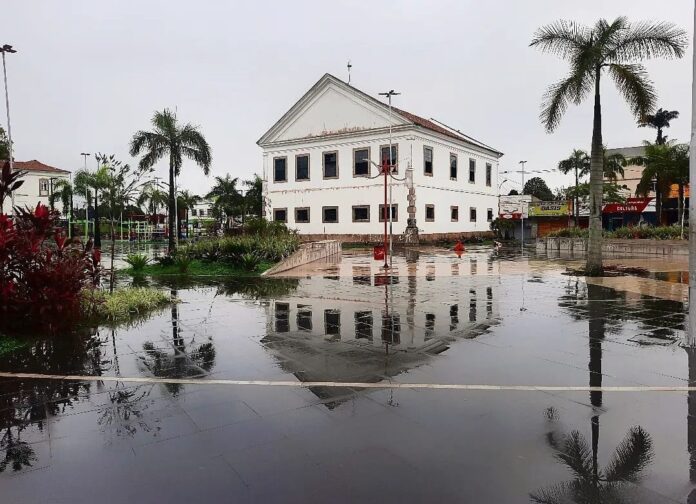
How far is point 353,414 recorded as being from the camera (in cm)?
458

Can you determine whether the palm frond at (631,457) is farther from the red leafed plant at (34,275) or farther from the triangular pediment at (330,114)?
the triangular pediment at (330,114)

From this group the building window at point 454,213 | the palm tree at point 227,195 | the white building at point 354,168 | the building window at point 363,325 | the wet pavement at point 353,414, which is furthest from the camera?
the palm tree at point 227,195

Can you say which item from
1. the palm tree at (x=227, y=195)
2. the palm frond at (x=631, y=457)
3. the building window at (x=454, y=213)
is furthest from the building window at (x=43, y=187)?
the palm frond at (x=631, y=457)

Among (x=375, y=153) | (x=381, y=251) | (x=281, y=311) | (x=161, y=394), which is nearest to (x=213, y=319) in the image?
(x=281, y=311)

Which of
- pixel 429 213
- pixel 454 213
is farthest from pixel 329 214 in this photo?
pixel 454 213

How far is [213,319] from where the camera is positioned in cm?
939

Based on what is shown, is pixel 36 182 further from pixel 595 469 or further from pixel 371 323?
pixel 595 469

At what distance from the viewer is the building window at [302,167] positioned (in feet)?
134

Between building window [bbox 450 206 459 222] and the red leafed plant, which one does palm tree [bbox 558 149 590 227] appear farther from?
the red leafed plant

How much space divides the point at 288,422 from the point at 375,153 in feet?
113

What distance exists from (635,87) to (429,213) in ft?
77.7

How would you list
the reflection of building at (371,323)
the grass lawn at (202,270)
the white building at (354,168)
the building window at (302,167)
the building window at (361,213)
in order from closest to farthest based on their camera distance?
the reflection of building at (371,323), the grass lawn at (202,270), the white building at (354,168), the building window at (361,213), the building window at (302,167)

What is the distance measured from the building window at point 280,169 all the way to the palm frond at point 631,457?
39.1m

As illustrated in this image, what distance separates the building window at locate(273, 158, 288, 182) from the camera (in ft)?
137
